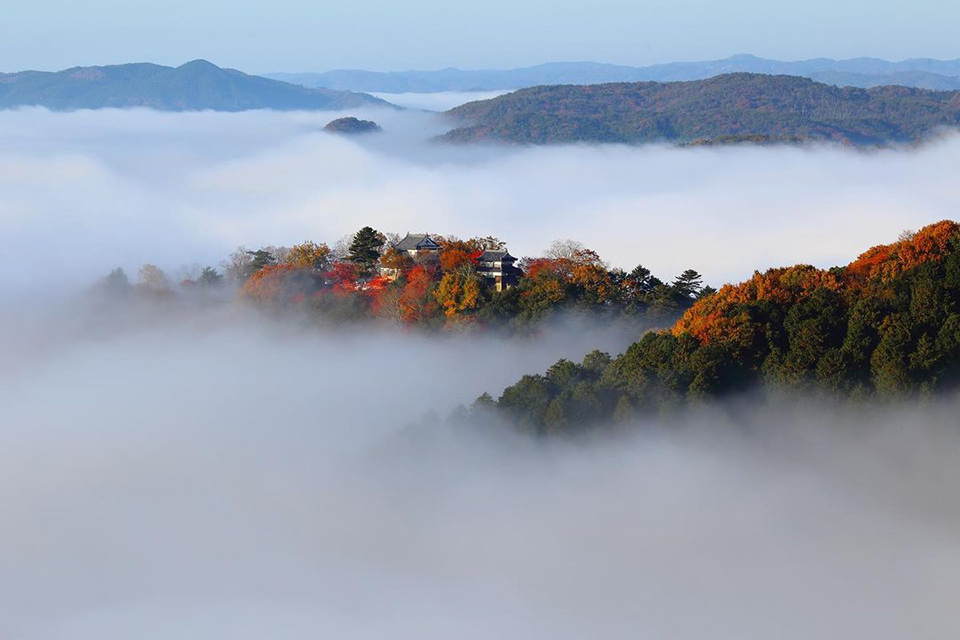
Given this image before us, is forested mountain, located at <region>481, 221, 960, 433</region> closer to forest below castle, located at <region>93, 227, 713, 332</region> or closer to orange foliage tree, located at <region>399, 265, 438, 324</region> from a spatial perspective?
forest below castle, located at <region>93, 227, 713, 332</region>

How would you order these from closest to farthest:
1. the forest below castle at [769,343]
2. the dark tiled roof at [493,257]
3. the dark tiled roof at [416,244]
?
the forest below castle at [769,343] < the dark tiled roof at [493,257] < the dark tiled roof at [416,244]

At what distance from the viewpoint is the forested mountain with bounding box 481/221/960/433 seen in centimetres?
2680

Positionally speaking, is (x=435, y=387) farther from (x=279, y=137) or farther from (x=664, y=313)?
(x=279, y=137)

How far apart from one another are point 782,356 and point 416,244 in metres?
18.9

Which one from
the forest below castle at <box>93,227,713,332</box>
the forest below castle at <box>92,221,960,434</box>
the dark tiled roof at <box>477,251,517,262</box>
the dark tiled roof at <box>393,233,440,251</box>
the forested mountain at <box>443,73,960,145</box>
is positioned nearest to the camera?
the forest below castle at <box>92,221,960,434</box>

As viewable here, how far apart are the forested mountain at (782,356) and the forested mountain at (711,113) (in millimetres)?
129190

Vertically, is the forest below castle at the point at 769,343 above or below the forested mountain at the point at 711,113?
below

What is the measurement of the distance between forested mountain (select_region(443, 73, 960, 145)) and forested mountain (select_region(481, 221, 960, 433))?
424 feet

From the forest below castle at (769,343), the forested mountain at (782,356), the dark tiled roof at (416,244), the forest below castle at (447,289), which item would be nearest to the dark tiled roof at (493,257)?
the forest below castle at (447,289)

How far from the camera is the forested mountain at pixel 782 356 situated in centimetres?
2680

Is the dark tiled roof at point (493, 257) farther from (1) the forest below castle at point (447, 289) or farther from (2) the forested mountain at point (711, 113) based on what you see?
(2) the forested mountain at point (711, 113)

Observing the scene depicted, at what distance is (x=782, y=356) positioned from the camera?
2856cm

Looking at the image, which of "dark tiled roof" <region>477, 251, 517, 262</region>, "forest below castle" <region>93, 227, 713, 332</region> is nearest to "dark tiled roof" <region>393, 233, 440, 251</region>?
"forest below castle" <region>93, 227, 713, 332</region>

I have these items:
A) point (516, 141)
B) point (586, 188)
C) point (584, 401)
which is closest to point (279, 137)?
point (516, 141)
